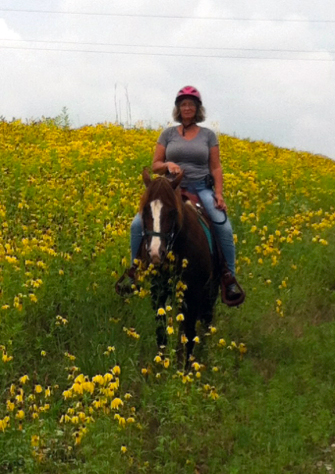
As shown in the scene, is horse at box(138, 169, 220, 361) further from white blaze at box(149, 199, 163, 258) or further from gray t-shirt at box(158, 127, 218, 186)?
gray t-shirt at box(158, 127, 218, 186)

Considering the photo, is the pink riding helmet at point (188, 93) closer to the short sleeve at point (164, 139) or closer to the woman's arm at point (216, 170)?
the short sleeve at point (164, 139)

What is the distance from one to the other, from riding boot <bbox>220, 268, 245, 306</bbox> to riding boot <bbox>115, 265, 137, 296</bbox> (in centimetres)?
114

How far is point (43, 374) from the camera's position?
7.17m

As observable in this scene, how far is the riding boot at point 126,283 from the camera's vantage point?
7707 mm

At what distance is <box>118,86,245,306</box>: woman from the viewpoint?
26.5 feet

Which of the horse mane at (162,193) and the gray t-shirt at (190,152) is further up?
the gray t-shirt at (190,152)

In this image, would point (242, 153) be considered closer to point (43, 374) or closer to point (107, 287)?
point (107, 287)

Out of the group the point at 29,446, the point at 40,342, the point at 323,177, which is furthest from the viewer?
the point at 323,177

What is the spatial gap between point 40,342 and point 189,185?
7.36ft

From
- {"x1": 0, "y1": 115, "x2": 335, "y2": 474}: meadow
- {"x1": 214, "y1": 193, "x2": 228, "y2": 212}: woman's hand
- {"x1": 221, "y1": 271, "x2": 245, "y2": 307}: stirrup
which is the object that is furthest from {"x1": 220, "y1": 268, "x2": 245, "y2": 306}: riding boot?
{"x1": 214, "y1": 193, "x2": 228, "y2": 212}: woman's hand

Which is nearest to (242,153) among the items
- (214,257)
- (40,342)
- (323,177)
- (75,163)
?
(323,177)

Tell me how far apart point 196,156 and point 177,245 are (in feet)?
4.02

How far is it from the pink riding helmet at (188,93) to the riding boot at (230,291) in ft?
6.22

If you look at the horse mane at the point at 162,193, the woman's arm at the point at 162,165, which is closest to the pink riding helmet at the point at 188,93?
the woman's arm at the point at 162,165
